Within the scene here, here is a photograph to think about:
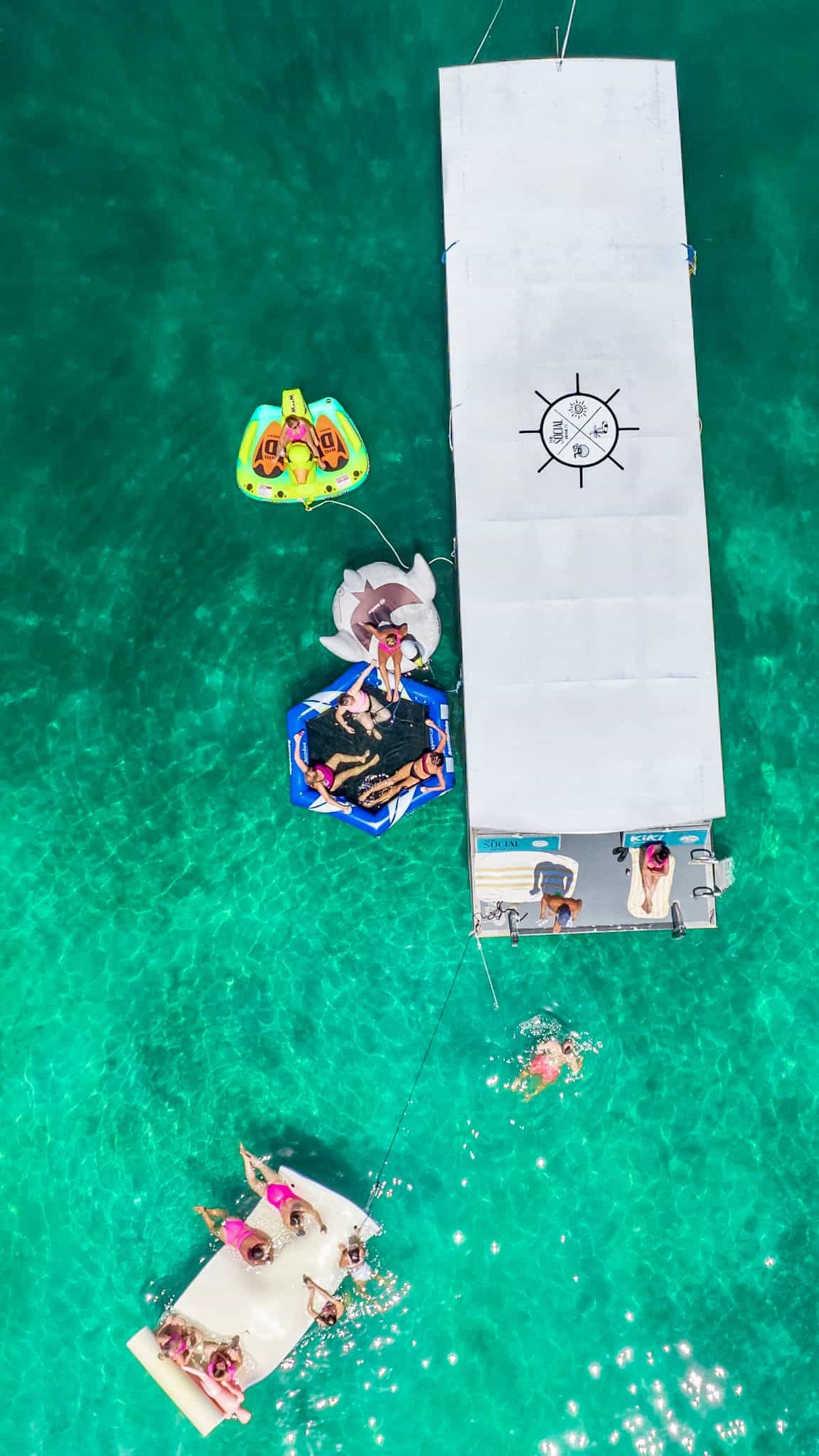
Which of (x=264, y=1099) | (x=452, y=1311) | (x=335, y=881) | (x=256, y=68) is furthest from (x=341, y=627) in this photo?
(x=452, y=1311)

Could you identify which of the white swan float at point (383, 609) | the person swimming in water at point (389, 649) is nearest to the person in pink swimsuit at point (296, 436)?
the white swan float at point (383, 609)

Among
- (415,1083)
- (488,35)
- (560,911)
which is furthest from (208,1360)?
(488,35)

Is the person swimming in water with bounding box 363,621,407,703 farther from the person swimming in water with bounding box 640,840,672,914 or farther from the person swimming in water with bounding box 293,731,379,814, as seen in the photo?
the person swimming in water with bounding box 640,840,672,914

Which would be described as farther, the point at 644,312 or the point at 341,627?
the point at 341,627

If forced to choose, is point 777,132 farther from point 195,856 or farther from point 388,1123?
point 388,1123

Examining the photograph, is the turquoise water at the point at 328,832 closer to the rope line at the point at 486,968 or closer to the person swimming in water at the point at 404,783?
the rope line at the point at 486,968

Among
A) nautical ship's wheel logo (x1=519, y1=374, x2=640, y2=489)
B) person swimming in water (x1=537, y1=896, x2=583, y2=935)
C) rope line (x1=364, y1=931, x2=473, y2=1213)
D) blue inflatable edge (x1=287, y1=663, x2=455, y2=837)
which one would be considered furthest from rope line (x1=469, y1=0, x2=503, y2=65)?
rope line (x1=364, y1=931, x2=473, y2=1213)
